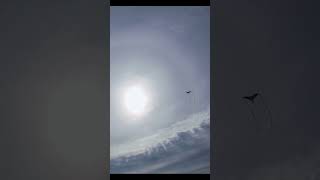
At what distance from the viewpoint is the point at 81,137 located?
2.00 metres

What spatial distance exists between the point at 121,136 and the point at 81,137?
0.84 meters

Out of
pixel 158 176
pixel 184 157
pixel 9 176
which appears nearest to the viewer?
pixel 9 176

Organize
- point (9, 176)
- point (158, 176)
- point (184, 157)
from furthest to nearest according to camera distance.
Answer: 1. point (184, 157)
2. point (158, 176)
3. point (9, 176)

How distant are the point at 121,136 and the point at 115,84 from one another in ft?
1.34

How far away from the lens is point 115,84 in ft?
9.17
